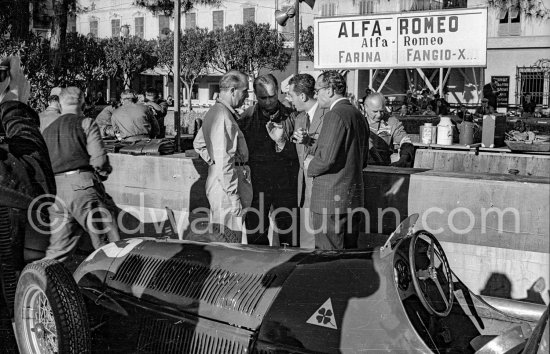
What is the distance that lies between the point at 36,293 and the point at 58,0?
17143 millimetres

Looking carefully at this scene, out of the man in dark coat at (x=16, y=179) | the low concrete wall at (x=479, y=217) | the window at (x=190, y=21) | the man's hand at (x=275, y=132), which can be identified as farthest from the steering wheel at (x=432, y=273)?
the window at (x=190, y=21)

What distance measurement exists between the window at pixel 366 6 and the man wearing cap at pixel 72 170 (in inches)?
1378

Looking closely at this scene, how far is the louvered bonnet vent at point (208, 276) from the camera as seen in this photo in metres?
3.48

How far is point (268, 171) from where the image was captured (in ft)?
21.1

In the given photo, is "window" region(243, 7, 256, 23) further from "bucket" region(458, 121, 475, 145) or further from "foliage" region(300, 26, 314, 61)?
"bucket" region(458, 121, 475, 145)

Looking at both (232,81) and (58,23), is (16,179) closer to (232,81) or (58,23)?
(232,81)

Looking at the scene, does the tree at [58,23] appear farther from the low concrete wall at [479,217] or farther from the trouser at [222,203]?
the trouser at [222,203]

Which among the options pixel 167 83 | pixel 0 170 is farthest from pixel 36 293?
pixel 167 83

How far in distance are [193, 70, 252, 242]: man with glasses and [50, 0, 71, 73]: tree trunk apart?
15615mm

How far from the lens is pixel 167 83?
151ft

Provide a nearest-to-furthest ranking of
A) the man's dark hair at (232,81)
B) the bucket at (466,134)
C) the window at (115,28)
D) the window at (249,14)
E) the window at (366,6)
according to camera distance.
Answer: the man's dark hair at (232,81)
the bucket at (466,134)
the window at (115,28)
the window at (366,6)
the window at (249,14)

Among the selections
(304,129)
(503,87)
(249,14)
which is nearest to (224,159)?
(304,129)

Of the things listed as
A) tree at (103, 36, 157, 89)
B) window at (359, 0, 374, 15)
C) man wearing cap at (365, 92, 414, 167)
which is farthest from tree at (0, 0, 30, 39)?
window at (359, 0, 374, 15)

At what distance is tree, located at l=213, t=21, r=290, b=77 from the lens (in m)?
44.9
